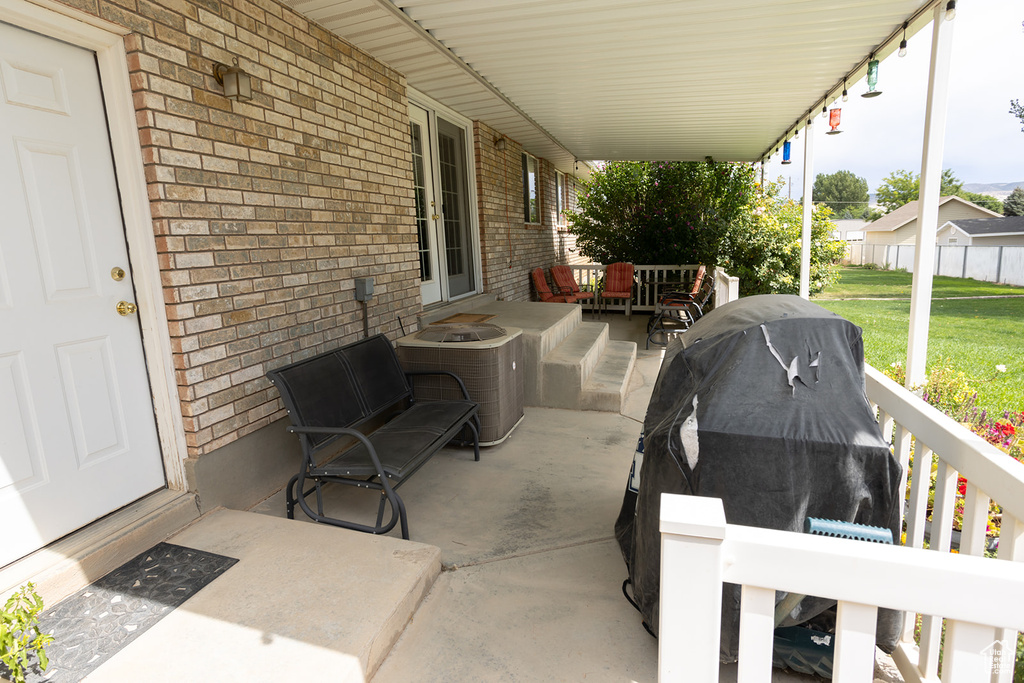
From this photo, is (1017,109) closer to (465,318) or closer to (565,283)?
(565,283)

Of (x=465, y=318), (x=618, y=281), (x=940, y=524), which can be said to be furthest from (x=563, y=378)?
(x=618, y=281)

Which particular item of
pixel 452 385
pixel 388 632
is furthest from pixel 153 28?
pixel 388 632

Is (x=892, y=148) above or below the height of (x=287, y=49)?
above

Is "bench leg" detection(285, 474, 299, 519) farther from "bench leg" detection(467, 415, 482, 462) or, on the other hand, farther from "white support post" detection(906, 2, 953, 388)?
"white support post" detection(906, 2, 953, 388)

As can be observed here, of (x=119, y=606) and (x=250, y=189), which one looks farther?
(x=250, y=189)

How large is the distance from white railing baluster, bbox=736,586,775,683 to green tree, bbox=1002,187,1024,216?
5514 centimetres

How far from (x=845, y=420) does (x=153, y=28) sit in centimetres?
309

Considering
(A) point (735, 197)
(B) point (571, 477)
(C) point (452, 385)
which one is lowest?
(B) point (571, 477)

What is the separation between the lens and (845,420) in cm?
154

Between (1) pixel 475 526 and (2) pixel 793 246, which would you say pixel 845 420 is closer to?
(1) pixel 475 526

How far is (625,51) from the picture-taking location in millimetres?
4137

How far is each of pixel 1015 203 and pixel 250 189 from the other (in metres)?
56.7

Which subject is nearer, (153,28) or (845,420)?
(845,420)

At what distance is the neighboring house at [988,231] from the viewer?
26.7 metres
